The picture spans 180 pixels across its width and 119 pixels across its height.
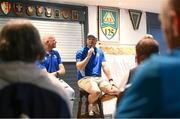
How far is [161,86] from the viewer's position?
3.22 ft

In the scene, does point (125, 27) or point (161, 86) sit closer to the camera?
point (161, 86)

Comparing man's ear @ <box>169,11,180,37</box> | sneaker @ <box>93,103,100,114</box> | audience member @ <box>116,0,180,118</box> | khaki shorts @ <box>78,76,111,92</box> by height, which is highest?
man's ear @ <box>169,11,180,37</box>

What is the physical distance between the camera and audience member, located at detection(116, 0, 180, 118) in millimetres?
979

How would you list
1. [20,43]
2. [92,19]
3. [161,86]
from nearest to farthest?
1. [161,86]
2. [20,43]
3. [92,19]

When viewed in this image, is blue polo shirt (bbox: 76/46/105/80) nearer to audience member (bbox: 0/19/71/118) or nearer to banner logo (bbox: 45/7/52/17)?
banner logo (bbox: 45/7/52/17)

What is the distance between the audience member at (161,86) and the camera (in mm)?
979

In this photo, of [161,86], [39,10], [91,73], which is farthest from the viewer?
[39,10]

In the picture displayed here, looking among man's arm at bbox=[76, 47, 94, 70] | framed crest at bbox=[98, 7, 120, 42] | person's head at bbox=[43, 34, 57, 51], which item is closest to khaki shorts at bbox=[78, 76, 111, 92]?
man's arm at bbox=[76, 47, 94, 70]

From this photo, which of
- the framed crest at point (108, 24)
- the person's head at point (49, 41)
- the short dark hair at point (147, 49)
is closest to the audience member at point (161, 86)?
the short dark hair at point (147, 49)

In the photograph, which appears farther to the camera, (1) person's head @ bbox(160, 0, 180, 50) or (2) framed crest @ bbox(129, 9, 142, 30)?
(2) framed crest @ bbox(129, 9, 142, 30)

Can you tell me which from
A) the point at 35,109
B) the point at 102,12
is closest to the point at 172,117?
the point at 35,109

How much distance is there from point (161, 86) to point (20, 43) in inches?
29.1

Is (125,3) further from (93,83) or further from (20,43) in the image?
(20,43)

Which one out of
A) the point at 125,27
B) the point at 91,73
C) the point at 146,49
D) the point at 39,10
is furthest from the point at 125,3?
the point at 146,49
